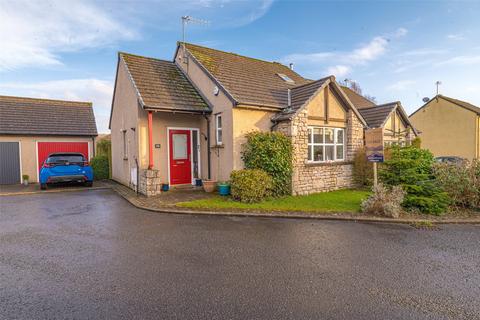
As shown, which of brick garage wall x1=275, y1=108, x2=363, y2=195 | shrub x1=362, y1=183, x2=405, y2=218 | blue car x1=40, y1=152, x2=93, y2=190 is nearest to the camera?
shrub x1=362, y1=183, x2=405, y2=218

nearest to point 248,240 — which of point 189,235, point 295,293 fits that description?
point 189,235

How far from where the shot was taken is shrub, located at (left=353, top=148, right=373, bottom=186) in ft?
42.2

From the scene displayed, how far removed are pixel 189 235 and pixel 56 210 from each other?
17.4 feet

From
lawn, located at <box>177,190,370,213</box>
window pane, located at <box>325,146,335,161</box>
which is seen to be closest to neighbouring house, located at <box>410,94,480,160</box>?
window pane, located at <box>325,146,335,161</box>

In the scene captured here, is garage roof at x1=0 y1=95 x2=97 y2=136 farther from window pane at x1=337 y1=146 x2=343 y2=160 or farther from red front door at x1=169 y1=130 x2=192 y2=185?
window pane at x1=337 y1=146 x2=343 y2=160

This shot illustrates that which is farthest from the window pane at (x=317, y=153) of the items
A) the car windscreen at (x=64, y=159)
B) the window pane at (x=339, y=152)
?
the car windscreen at (x=64, y=159)

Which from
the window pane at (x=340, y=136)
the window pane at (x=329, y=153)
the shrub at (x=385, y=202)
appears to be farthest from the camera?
the window pane at (x=340, y=136)

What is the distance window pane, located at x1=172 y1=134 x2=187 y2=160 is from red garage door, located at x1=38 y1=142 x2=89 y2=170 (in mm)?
9740

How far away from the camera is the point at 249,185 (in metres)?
9.27

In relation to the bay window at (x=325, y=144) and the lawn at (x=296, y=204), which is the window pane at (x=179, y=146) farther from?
the bay window at (x=325, y=144)

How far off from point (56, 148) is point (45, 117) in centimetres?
244

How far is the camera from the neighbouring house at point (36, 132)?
16625 millimetres

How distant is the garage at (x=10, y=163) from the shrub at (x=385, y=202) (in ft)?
63.2

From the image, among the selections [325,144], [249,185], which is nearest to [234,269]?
[249,185]
